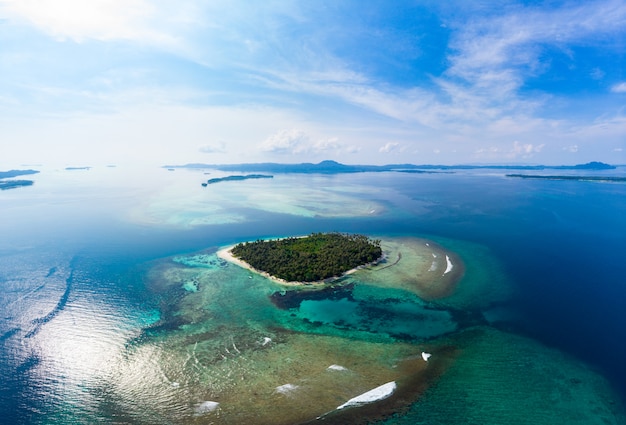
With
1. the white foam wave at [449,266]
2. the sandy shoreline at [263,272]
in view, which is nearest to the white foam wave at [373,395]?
the sandy shoreline at [263,272]

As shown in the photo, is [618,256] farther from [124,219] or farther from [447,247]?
[124,219]

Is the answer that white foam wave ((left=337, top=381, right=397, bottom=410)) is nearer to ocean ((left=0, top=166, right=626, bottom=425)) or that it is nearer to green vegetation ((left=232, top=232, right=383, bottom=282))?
ocean ((left=0, top=166, right=626, bottom=425))

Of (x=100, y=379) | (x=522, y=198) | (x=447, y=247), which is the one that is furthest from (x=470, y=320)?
(x=522, y=198)

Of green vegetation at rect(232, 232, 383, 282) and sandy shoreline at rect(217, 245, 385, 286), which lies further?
green vegetation at rect(232, 232, 383, 282)

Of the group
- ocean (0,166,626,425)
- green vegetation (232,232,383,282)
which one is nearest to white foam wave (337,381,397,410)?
ocean (0,166,626,425)

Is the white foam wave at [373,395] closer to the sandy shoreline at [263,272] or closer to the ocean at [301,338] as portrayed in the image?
the ocean at [301,338]

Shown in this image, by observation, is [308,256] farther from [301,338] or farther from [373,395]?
[373,395]
